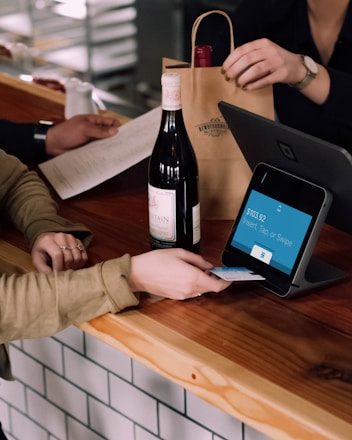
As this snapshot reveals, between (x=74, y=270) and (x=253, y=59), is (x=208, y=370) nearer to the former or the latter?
(x=74, y=270)

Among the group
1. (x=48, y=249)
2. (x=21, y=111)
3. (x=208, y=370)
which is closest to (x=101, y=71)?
(x=21, y=111)

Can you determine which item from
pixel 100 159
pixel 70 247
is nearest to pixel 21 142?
pixel 100 159

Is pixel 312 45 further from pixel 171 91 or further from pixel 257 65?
pixel 171 91

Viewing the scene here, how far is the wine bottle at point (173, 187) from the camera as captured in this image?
159 cm

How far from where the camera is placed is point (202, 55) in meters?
1.70

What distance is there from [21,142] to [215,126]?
0.60 m

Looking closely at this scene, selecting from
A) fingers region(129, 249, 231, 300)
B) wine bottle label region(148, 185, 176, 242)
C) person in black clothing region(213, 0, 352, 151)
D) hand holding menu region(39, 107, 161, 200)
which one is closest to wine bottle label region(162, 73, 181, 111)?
wine bottle label region(148, 185, 176, 242)

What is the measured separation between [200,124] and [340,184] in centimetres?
41

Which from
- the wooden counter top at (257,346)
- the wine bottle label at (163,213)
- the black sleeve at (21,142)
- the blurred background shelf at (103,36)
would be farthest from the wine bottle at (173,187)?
the blurred background shelf at (103,36)

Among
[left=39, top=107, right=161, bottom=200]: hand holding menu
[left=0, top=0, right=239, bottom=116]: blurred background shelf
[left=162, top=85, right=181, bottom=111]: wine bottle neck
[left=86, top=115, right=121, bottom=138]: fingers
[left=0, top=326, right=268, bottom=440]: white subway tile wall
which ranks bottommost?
[left=0, top=326, right=268, bottom=440]: white subway tile wall

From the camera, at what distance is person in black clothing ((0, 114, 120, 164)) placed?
2.14 m

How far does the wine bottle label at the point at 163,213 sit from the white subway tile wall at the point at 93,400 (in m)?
0.40

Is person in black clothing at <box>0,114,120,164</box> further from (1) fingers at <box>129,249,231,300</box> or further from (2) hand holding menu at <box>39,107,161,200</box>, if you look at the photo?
(1) fingers at <box>129,249,231,300</box>

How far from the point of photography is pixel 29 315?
1466mm
